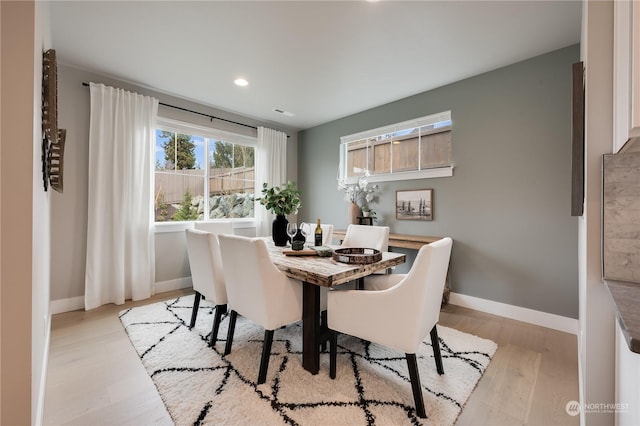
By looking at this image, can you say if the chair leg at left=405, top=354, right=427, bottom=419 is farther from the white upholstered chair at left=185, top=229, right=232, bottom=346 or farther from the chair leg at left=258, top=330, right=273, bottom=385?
the white upholstered chair at left=185, top=229, right=232, bottom=346

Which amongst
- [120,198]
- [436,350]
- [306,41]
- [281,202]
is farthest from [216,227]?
[436,350]

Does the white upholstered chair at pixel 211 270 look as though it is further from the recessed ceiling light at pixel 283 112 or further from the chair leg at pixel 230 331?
the recessed ceiling light at pixel 283 112

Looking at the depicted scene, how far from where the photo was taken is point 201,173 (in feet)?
13.0

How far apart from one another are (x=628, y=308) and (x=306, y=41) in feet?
8.48

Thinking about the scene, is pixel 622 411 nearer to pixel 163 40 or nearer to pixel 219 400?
pixel 219 400

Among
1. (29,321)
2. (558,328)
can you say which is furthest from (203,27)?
(558,328)

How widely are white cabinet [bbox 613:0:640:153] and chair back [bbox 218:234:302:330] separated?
5.07ft

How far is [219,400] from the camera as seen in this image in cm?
152

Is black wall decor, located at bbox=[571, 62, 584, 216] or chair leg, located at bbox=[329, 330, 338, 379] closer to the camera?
black wall decor, located at bbox=[571, 62, 584, 216]

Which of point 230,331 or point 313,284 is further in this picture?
point 230,331

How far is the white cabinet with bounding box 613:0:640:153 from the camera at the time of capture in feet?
2.59

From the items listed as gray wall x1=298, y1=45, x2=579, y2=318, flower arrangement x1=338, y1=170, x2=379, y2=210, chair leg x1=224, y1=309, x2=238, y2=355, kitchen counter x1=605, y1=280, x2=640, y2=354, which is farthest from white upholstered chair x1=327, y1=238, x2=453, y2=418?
flower arrangement x1=338, y1=170, x2=379, y2=210

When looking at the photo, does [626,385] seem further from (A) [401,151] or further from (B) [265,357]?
(A) [401,151]

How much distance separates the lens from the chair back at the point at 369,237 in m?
2.55
